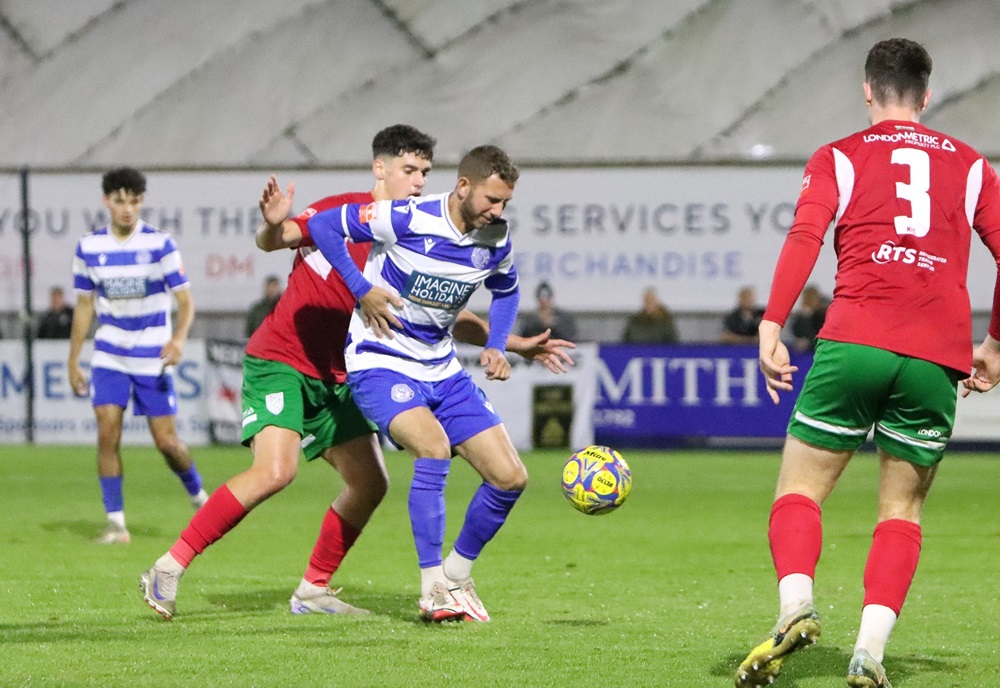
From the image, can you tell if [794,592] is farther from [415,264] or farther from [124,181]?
[124,181]

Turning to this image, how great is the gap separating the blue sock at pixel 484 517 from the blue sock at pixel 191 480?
169 inches

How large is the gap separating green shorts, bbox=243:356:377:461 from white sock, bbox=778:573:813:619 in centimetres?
261

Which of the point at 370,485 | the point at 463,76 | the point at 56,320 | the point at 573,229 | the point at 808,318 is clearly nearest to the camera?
the point at 370,485

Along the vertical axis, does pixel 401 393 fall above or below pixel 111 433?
above

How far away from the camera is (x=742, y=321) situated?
18.4 metres

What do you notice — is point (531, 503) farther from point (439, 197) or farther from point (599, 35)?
point (599, 35)

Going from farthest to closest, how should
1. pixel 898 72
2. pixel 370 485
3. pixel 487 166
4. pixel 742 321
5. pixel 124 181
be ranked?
pixel 742 321 → pixel 124 181 → pixel 370 485 → pixel 487 166 → pixel 898 72

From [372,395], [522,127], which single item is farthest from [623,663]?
[522,127]

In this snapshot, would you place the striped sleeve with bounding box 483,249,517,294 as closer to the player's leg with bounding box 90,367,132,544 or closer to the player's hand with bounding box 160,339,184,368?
the player's hand with bounding box 160,339,184,368

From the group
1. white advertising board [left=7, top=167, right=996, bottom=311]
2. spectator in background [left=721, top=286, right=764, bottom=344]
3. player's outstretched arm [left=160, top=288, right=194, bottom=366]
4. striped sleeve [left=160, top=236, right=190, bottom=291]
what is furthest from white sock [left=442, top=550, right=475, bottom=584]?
white advertising board [left=7, top=167, right=996, bottom=311]

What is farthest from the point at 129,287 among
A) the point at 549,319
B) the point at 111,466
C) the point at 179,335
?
the point at 549,319

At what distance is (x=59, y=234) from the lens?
20.5m

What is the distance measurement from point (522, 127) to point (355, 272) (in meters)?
17.5

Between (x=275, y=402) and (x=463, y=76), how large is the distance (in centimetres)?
1801
